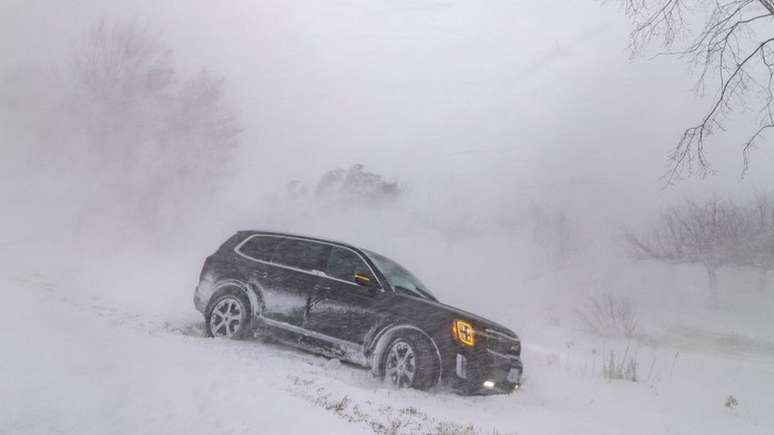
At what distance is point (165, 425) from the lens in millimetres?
2291

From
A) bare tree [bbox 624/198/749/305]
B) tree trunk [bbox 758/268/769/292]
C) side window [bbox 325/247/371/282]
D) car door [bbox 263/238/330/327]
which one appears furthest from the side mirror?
tree trunk [bbox 758/268/769/292]

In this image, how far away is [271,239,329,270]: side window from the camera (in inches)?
181

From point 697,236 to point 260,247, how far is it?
5.27m

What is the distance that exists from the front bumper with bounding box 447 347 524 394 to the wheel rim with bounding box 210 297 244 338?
1.78 m

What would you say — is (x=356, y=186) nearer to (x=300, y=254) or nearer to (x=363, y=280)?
(x=300, y=254)

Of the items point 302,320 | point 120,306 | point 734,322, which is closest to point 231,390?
point 302,320

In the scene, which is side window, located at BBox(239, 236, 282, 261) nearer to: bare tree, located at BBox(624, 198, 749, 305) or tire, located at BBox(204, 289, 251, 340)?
tire, located at BBox(204, 289, 251, 340)

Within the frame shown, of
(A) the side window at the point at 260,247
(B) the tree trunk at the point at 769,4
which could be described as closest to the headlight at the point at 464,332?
(A) the side window at the point at 260,247

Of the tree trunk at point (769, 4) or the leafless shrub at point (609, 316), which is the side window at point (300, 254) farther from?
the tree trunk at point (769, 4)

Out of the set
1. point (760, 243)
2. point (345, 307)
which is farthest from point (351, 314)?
point (760, 243)

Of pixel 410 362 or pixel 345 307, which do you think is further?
pixel 345 307

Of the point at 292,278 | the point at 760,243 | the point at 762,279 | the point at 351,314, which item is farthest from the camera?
the point at 760,243

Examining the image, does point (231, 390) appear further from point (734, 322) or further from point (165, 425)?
point (734, 322)

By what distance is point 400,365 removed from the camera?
396cm
